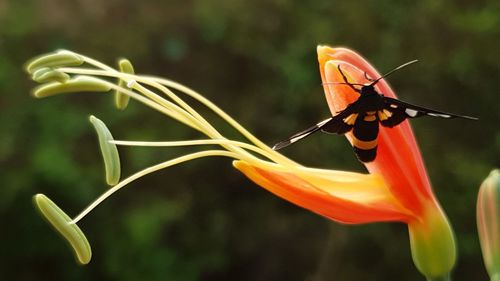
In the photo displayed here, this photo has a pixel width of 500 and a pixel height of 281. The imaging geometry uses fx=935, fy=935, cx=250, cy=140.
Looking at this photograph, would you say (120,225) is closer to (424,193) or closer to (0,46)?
(0,46)

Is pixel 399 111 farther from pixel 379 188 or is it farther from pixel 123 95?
pixel 123 95

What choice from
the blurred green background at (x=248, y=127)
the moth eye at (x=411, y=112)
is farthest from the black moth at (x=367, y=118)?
the blurred green background at (x=248, y=127)

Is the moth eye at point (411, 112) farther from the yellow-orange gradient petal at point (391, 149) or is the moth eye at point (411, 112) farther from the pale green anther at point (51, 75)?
the pale green anther at point (51, 75)

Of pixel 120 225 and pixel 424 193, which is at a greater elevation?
pixel 424 193

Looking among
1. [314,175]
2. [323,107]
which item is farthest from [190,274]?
[314,175]

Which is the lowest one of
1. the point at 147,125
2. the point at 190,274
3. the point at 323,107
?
the point at 190,274

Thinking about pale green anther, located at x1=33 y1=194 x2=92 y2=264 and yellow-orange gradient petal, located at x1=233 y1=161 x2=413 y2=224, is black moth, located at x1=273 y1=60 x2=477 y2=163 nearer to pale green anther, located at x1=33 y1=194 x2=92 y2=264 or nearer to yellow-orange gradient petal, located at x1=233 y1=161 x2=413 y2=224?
yellow-orange gradient petal, located at x1=233 y1=161 x2=413 y2=224
